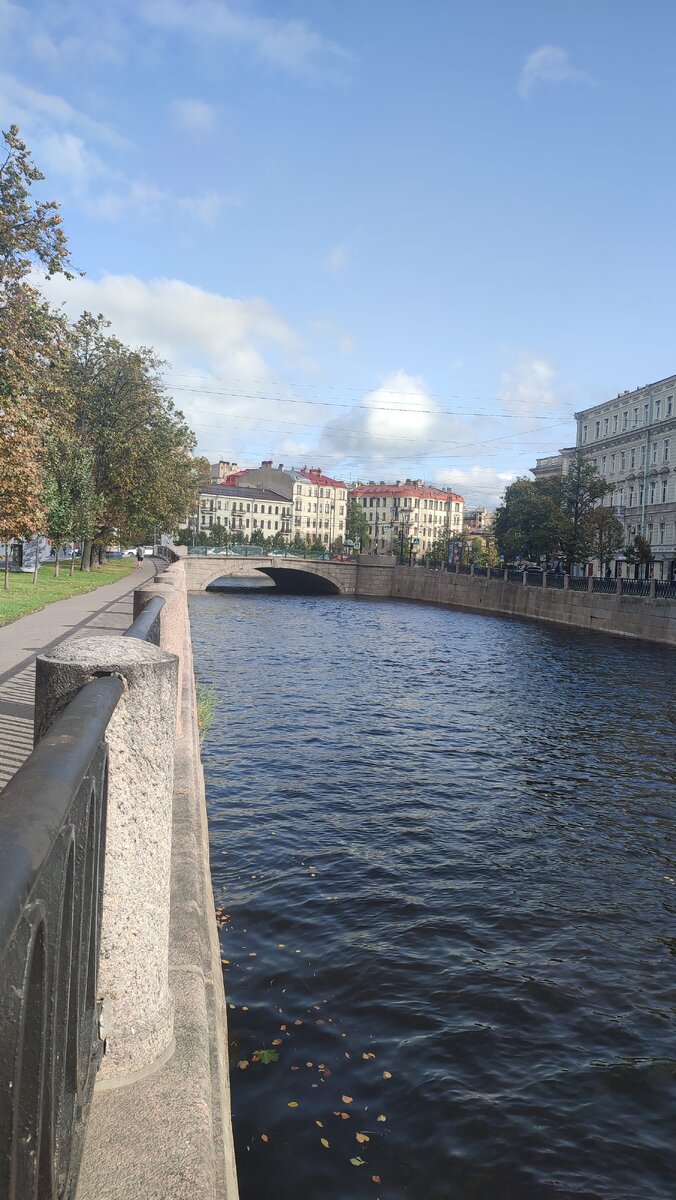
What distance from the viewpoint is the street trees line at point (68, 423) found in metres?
18.6

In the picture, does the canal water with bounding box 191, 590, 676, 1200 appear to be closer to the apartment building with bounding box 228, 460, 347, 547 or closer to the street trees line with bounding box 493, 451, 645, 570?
the street trees line with bounding box 493, 451, 645, 570

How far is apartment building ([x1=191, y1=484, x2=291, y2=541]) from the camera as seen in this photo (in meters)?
140

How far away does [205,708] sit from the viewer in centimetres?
1542

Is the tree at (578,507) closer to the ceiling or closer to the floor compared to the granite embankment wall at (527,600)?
closer to the ceiling

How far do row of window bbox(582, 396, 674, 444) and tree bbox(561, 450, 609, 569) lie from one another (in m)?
10.7

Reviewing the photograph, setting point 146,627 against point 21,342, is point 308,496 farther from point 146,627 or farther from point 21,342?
point 146,627

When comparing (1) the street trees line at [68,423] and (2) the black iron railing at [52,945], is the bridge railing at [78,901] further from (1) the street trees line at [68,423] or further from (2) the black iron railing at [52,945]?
(1) the street trees line at [68,423]

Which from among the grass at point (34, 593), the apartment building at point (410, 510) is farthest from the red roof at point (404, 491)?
the grass at point (34, 593)

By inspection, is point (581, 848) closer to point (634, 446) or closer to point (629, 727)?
point (629, 727)

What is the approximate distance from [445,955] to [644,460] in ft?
216

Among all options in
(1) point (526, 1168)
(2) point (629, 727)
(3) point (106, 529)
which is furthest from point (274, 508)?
(1) point (526, 1168)

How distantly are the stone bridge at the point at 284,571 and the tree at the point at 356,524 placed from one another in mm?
71706

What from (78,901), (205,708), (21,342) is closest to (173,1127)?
(78,901)

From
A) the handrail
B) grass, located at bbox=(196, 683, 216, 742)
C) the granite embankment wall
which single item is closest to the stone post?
the handrail
